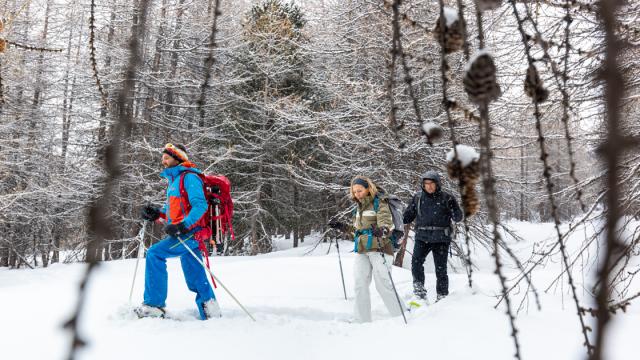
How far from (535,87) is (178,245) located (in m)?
4.04

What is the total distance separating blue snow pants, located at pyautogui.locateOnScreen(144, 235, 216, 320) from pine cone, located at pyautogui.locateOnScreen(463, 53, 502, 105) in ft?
13.4

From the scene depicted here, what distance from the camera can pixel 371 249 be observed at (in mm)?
4918

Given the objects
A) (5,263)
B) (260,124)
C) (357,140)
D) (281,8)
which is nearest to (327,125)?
(357,140)

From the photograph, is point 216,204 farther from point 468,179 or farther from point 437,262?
point 468,179

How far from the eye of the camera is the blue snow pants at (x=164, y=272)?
434 centimetres

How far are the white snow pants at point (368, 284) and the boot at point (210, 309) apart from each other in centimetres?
150

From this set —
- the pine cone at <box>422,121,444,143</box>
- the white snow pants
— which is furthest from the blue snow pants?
the pine cone at <box>422,121,444,143</box>

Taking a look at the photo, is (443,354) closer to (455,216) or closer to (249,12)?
(455,216)

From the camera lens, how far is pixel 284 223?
658 inches

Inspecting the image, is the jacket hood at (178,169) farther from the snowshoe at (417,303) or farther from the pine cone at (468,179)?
the pine cone at (468,179)

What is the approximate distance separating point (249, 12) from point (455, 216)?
42.3 feet

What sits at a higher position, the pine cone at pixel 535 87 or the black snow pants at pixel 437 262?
the pine cone at pixel 535 87

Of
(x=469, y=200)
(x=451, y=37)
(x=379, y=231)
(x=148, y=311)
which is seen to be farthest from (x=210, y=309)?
(x=451, y=37)

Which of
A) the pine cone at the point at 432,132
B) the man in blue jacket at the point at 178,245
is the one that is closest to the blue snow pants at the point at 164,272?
the man in blue jacket at the point at 178,245
